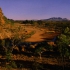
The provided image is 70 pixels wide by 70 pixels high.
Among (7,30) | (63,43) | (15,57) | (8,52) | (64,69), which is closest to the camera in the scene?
(63,43)

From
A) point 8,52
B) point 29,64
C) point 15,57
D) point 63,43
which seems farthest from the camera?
point 15,57

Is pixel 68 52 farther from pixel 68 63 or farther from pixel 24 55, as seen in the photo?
pixel 24 55

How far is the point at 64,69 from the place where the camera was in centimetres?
1798

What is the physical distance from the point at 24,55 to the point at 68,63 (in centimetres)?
544

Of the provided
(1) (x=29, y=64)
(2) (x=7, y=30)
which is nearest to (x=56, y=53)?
(1) (x=29, y=64)

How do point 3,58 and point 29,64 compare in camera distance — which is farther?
point 3,58

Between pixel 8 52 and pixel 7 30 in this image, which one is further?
pixel 7 30

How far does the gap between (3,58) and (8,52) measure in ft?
4.49

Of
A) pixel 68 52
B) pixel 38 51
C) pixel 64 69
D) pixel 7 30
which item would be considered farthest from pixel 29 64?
pixel 7 30

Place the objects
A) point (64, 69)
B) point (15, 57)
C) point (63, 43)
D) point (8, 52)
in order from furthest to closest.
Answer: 1. point (15, 57)
2. point (8, 52)
3. point (64, 69)
4. point (63, 43)

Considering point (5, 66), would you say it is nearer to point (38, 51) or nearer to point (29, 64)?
point (29, 64)

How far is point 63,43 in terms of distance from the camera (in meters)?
16.0

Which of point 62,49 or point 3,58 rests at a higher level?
point 62,49

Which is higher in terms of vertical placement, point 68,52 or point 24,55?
point 68,52
